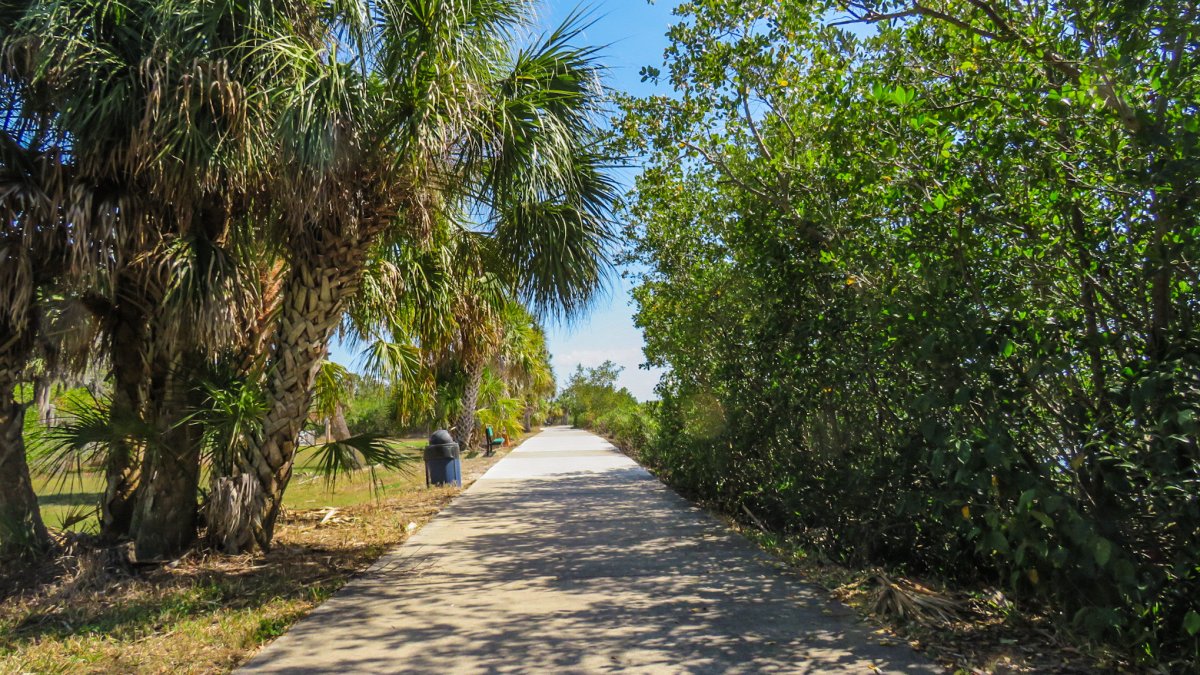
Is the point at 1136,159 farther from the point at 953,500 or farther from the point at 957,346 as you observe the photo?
the point at 953,500

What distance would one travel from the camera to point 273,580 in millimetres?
6613

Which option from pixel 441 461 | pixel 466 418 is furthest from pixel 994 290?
pixel 466 418

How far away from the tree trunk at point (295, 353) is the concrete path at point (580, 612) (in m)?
1.34

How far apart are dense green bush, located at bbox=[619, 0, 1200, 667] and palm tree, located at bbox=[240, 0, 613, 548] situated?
137 cm

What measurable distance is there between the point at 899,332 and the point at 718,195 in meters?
4.51

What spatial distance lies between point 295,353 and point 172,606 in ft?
7.52

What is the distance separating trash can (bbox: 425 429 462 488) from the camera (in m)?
13.8

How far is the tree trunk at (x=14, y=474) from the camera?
260 inches

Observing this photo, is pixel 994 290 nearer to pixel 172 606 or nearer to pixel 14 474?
pixel 172 606

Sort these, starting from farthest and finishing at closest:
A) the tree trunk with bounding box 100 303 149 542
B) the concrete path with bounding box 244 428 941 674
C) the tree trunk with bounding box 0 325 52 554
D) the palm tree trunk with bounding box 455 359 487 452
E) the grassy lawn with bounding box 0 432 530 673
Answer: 1. the palm tree trunk with bounding box 455 359 487 452
2. the tree trunk with bounding box 100 303 149 542
3. the tree trunk with bounding box 0 325 52 554
4. the grassy lawn with bounding box 0 432 530 673
5. the concrete path with bounding box 244 428 941 674

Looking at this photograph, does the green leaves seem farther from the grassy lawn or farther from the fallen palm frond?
the grassy lawn

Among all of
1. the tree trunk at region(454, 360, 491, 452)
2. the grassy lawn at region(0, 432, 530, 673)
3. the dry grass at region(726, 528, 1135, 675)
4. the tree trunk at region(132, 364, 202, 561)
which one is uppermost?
the tree trunk at region(454, 360, 491, 452)

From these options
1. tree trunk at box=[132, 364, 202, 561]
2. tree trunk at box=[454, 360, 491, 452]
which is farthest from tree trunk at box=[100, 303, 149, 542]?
tree trunk at box=[454, 360, 491, 452]

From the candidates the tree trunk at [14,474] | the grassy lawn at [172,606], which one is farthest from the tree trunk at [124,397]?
the grassy lawn at [172,606]
